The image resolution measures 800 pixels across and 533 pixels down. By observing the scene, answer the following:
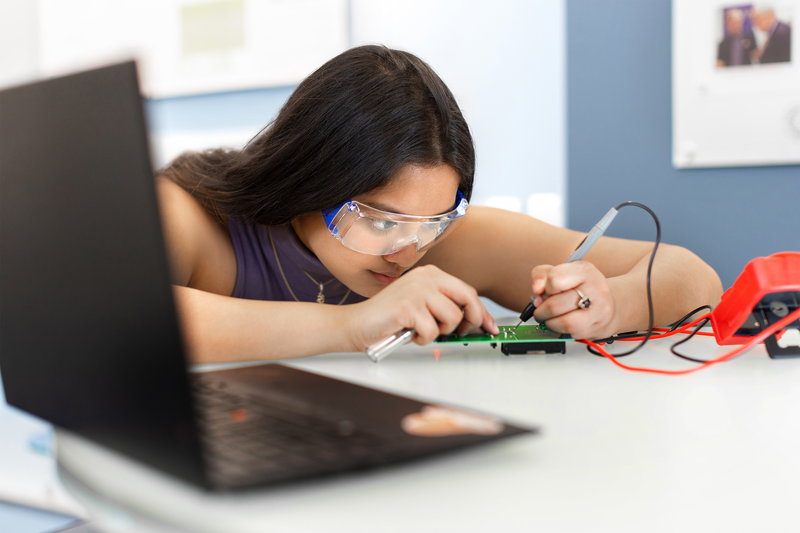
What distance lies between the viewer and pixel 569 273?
2.48 ft

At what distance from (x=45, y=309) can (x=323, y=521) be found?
244mm

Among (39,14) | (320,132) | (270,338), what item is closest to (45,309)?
(270,338)

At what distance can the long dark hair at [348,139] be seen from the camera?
2.86 ft

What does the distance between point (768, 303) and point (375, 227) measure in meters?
0.55

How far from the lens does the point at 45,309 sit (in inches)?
14.8

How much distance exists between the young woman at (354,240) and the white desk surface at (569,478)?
0.61 ft

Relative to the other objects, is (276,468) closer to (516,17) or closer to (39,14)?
(516,17)

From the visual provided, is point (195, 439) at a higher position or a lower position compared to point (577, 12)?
lower

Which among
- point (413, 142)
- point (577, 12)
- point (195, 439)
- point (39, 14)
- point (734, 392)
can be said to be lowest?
point (734, 392)

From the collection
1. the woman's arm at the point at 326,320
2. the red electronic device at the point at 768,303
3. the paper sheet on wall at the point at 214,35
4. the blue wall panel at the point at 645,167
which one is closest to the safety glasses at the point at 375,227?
the woman's arm at the point at 326,320

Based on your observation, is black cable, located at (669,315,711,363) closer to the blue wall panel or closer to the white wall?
the blue wall panel

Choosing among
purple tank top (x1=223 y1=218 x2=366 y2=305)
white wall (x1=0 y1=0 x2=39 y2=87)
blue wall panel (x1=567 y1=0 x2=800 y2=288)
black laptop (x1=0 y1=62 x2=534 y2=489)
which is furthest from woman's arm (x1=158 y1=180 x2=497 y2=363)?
white wall (x1=0 y1=0 x2=39 y2=87)

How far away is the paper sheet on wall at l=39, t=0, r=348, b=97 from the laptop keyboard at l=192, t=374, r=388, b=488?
2030 millimetres

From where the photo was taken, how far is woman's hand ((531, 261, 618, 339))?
0.74 m
